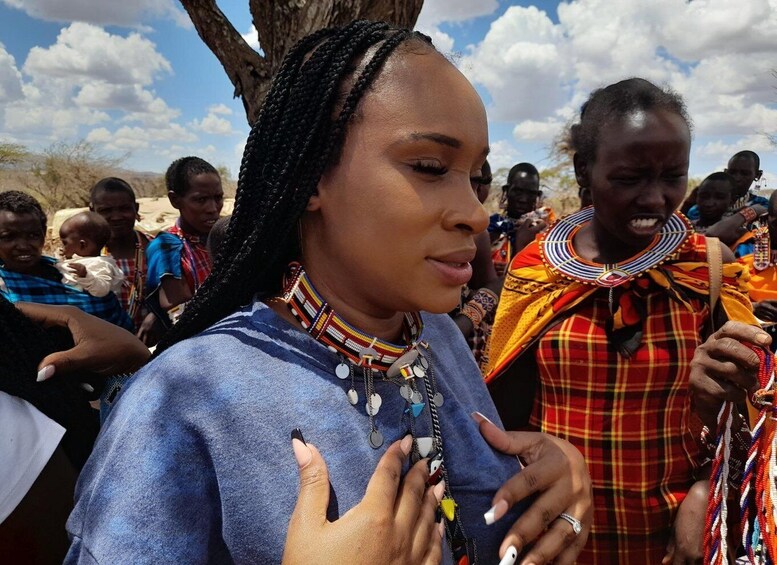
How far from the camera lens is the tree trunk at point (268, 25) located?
3.59m

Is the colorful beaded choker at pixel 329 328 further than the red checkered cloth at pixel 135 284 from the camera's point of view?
No

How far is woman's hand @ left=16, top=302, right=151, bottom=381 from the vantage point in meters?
1.71

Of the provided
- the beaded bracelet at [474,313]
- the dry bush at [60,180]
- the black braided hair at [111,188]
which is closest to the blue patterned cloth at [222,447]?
the beaded bracelet at [474,313]

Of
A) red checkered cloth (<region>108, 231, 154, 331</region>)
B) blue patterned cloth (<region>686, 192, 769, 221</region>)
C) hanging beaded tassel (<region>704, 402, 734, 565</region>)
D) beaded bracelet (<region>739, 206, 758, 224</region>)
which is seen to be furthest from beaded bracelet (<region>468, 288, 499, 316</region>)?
blue patterned cloth (<region>686, 192, 769, 221</region>)

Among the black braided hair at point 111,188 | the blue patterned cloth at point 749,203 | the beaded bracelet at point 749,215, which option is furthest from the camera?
the blue patterned cloth at point 749,203

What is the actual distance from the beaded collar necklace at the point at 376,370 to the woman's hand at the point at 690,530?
1.05 m

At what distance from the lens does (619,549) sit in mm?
2037

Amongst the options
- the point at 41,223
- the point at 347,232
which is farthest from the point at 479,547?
the point at 41,223

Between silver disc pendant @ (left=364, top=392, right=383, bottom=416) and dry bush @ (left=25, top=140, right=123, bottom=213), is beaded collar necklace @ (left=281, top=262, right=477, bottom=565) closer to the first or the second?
silver disc pendant @ (left=364, top=392, right=383, bottom=416)

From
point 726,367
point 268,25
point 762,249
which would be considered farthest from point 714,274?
point 268,25

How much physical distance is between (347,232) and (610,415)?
1.42m

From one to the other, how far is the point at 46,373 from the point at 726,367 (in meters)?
1.85

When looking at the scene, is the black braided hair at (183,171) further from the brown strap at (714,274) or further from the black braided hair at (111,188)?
the brown strap at (714,274)

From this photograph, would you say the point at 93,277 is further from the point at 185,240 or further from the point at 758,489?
the point at 758,489
